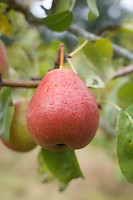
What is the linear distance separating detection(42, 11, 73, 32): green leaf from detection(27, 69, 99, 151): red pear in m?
0.24

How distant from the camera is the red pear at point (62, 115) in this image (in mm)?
570

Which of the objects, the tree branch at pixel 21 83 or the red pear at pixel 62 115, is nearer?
the red pear at pixel 62 115

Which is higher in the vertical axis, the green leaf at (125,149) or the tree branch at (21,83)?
the tree branch at (21,83)

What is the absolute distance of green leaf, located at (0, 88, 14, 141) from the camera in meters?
0.77

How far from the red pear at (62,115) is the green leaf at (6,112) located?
0.18 metres

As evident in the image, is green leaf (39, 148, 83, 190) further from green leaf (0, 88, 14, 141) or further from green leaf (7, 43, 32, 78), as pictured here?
green leaf (7, 43, 32, 78)

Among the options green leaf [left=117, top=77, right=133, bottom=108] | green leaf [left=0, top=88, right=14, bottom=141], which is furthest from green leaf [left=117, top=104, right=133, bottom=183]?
green leaf [left=117, top=77, right=133, bottom=108]

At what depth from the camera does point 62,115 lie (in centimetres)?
57

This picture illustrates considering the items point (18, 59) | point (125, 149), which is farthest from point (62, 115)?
point (18, 59)

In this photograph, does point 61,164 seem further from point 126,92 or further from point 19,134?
point 126,92

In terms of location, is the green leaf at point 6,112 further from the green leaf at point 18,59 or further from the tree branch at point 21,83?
the green leaf at point 18,59

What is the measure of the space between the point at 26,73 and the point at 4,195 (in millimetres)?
3652

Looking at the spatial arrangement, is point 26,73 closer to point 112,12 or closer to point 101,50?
point 101,50

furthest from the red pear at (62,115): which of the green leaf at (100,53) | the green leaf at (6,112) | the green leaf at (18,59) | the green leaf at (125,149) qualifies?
the green leaf at (18,59)
